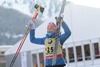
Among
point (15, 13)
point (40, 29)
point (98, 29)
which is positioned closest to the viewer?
point (98, 29)

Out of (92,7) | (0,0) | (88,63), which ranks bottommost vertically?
(88,63)

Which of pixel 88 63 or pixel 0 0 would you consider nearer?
pixel 88 63

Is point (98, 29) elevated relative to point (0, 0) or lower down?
lower down

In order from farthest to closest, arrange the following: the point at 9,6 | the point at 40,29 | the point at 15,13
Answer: the point at 9,6 → the point at 15,13 → the point at 40,29

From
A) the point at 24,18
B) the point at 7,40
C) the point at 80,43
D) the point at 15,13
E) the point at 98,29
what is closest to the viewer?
the point at 98,29

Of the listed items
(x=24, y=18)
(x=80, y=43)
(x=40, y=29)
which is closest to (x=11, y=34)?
(x=24, y=18)

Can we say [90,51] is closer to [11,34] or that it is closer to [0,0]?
[11,34]

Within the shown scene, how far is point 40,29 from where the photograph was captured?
23.7m

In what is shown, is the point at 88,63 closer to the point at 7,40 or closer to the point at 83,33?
the point at 83,33

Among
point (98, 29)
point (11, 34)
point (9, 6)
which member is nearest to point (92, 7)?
point (98, 29)

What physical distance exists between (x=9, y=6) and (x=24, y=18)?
7814mm

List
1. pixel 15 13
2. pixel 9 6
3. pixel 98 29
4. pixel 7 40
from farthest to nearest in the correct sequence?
1. pixel 9 6
2. pixel 15 13
3. pixel 7 40
4. pixel 98 29

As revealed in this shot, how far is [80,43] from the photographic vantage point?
21047 millimetres

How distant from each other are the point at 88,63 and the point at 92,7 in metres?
2.84
